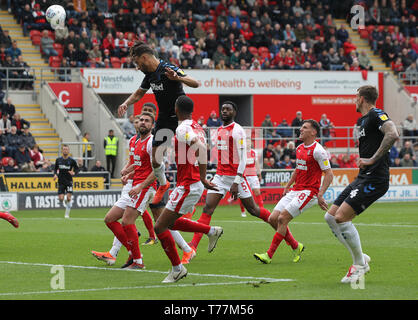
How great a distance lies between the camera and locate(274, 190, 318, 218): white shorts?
44.7 feet

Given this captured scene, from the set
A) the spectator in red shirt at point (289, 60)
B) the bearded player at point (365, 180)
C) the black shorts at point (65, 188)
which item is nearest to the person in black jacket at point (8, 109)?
the black shorts at point (65, 188)

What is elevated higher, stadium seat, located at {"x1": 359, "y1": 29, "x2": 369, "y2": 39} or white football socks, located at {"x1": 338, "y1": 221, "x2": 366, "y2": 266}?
stadium seat, located at {"x1": 359, "y1": 29, "x2": 369, "y2": 39}

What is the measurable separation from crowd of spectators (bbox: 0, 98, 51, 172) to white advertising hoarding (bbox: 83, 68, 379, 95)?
14.9 ft

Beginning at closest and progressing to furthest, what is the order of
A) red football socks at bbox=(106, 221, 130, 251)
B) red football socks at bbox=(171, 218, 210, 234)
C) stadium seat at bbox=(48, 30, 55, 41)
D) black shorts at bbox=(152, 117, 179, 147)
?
black shorts at bbox=(152, 117, 179, 147) → red football socks at bbox=(171, 218, 210, 234) → red football socks at bbox=(106, 221, 130, 251) → stadium seat at bbox=(48, 30, 55, 41)

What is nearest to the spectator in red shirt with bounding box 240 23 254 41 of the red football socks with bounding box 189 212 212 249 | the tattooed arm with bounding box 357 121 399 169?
the red football socks with bounding box 189 212 212 249

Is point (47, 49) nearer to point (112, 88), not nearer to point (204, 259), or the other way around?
point (112, 88)

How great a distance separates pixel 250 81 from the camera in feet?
130

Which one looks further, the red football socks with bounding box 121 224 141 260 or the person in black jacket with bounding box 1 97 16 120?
the person in black jacket with bounding box 1 97 16 120

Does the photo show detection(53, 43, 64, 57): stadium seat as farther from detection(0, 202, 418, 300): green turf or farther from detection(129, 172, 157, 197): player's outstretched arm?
detection(129, 172, 157, 197): player's outstretched arm

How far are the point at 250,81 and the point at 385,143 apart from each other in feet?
96.9

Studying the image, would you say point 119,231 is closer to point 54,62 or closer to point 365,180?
point 365,180

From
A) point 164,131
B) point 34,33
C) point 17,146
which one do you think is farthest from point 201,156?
point 34,33

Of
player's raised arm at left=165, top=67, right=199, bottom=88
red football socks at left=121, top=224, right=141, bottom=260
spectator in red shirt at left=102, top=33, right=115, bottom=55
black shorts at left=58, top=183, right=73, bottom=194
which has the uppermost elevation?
spectator in red shirt at left=102, top=33, right=115, bottom=55
